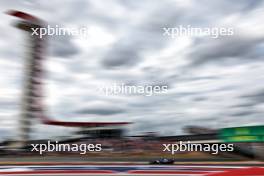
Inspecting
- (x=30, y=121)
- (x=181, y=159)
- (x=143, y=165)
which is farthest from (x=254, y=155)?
(x=30, y=121)

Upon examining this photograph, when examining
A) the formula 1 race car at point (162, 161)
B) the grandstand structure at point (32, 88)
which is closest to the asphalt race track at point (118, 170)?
the formula 1 race car at point (162, 161)

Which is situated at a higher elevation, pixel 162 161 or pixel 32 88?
pixel 32 88

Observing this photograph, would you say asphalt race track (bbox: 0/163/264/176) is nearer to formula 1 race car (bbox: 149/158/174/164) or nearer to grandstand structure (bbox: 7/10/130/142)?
formula 1 race car (bbox: 149/158/174/164)

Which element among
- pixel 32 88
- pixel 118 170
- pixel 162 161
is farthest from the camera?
pixel 32 88

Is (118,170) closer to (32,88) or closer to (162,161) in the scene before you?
(162,161)

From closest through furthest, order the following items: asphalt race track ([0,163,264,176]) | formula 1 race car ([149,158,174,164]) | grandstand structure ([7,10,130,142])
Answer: asphalt race track ([0,163,264,176]) → formula 1 race car ([149,158,174,164]) → grandstand structure ([7,10,130,142])

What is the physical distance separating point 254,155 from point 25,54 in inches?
838

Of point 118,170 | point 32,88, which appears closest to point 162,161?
point 118,170

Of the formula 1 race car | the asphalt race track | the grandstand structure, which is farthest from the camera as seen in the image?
the grandstand structure

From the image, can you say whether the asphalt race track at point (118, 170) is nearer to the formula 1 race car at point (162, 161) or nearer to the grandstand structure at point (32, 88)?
the formula 1 race car at point (162, 161)

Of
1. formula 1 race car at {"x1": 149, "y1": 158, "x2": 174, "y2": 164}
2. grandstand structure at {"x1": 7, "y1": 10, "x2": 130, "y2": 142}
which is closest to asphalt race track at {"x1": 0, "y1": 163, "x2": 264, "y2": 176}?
formula 1 race car at {"x1": 149, "y1": 158, "x2": 174, "y2": 164}

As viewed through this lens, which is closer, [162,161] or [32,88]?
[162,161]

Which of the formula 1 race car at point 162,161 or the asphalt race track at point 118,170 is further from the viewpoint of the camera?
the formula 1 race car at point 162,161

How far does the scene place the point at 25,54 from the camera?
34.4m
